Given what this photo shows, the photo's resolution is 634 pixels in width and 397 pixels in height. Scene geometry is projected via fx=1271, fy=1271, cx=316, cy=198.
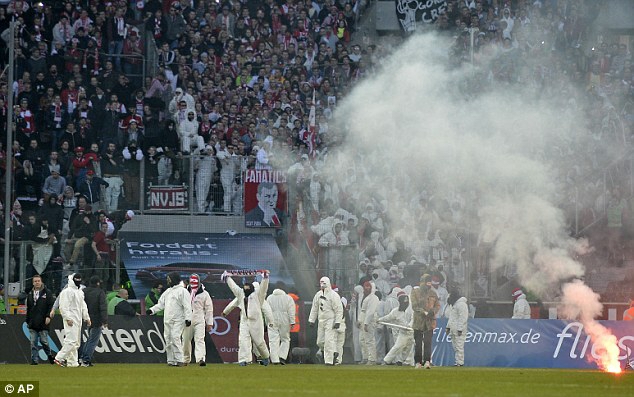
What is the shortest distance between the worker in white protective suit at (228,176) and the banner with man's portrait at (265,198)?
1.11 feet

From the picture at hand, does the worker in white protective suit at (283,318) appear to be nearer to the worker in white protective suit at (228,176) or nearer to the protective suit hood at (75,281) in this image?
the protective suit hood at (75,281)

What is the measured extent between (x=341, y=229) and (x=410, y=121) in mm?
4623

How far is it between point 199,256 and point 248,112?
4.80 meters

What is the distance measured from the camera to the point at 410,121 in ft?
114

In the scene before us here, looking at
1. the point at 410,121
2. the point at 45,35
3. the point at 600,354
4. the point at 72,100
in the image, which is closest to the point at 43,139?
the point at 72,100

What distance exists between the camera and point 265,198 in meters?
32.6

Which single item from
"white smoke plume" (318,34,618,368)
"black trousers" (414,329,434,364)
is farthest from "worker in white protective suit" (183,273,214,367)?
"white smoke plume" (318,34,618,368)

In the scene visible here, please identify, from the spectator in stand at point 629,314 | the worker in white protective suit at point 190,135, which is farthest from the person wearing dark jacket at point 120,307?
the spectator in stand at point 629,314

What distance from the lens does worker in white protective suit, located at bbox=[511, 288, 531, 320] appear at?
29.9 metres

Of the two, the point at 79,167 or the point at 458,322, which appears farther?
the point at 79,167

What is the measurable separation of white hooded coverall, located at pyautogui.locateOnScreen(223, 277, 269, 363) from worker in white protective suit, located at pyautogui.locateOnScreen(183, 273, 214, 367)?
Result: 471mm

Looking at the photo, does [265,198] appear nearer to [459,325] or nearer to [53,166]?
[53,166]

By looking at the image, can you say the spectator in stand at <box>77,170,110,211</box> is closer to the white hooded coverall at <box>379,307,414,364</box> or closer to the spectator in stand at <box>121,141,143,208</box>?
the spectator in stand at <box>121,141,143,208</box>

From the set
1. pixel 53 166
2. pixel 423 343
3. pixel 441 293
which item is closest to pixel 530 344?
pixel 441 293
